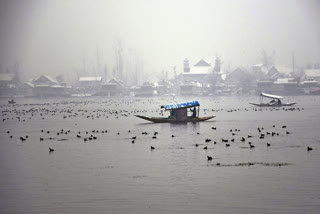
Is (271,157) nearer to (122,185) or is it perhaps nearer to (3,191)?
(122,185)

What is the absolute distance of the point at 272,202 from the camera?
25859 mm

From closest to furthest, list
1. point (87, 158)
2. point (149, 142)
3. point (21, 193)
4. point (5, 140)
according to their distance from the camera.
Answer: point (21, 193) → point (87, 158) → point (149, 142) → point (5, 140)

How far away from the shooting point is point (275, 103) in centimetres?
10869

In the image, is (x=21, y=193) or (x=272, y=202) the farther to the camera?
(x=21, y=193)

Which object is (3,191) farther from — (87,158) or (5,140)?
(5,140)

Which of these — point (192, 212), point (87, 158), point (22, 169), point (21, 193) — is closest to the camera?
point (192, 212)

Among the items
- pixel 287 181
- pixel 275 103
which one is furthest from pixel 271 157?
pixel 275 103

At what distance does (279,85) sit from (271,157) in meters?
163

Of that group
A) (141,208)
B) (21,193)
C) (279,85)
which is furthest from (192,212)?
(279,85)

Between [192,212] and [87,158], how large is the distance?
52.2ft

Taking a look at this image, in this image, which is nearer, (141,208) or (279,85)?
(141,208)

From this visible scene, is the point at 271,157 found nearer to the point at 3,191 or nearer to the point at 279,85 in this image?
the point at 3,191

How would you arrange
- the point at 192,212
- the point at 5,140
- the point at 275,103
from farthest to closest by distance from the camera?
the point at 275,103, the point at 5,140, the point at 192,212

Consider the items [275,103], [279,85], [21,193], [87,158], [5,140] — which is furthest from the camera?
[279,85]
